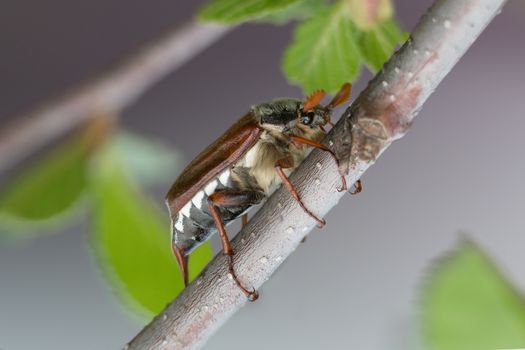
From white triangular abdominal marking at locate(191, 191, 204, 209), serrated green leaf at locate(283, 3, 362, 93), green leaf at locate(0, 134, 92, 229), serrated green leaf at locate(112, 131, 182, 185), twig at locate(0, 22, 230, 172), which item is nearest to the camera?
serrated green leaf at locate(283, 3, 362, 93)

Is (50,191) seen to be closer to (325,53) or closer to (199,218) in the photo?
(199,218)

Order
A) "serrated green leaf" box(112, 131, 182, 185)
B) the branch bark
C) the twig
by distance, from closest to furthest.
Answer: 1. the branch bark
2. the twig
3. "serrated green leaf" box(112, 131, 182, 185)

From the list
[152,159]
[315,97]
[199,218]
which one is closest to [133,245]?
[199,218]

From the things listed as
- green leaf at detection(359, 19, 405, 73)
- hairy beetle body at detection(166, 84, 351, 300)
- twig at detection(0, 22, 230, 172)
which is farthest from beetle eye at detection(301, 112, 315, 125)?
twig at detection(0, 22, 230, 172)

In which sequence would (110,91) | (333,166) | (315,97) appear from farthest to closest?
(110,91) < (315,97) < (333,166)

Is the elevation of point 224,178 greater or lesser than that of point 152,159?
lesser

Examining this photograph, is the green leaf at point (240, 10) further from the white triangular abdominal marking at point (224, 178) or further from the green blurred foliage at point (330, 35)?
the white triangular abdominal marking at point (224, 178)

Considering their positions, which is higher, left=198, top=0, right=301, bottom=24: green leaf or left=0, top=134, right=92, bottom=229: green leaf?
left=0, top=134, right=92, bottom=229: green leaf

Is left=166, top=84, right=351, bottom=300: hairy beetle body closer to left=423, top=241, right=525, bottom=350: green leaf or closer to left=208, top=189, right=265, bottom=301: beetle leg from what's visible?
left=208, top=189, right=265, bottom=301: beetle leg
